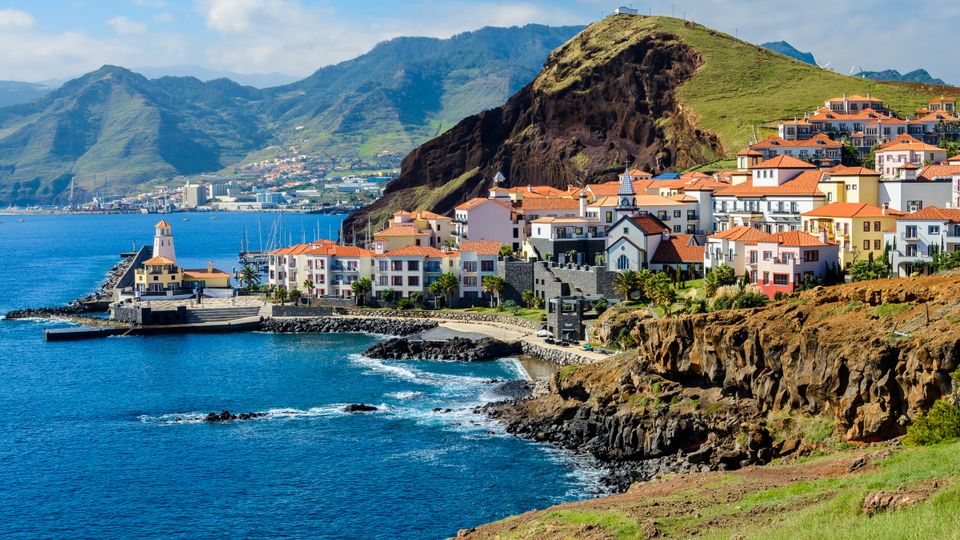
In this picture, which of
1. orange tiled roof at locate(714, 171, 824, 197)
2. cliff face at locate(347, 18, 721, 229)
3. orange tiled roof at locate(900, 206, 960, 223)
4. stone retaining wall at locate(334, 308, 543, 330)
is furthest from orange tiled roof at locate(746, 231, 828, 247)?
cliff face at locate(347, 18, 721, 229)

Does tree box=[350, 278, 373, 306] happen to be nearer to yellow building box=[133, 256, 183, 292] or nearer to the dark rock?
yellow building box=[133, 256, 183, 292]

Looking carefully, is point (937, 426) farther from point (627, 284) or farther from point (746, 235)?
point (627, 284)

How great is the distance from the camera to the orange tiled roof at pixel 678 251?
91.2m

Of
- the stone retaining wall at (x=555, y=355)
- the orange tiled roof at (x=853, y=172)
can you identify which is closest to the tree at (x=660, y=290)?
the stone retaining wall at (x=555, y=355)

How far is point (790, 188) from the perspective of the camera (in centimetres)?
9194

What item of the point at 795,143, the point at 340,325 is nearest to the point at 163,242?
the point at 340,325

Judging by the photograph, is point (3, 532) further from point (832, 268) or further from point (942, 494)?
point (832, 268)

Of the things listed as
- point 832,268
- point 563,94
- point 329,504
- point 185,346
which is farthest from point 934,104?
point 329,504

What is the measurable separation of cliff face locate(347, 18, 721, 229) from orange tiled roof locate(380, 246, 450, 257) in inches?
2248

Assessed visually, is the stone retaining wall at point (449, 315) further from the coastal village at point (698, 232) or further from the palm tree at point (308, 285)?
the palm tree at point (308, 285)

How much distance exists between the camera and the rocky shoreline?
96.2m

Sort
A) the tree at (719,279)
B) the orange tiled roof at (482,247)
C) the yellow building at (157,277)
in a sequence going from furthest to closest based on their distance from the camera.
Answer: the yellow building at (157,277) → the orange tiled roof at (482,247) → the tree at (719,279)

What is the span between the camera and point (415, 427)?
201 feet

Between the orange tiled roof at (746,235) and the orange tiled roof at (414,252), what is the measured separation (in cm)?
2826
